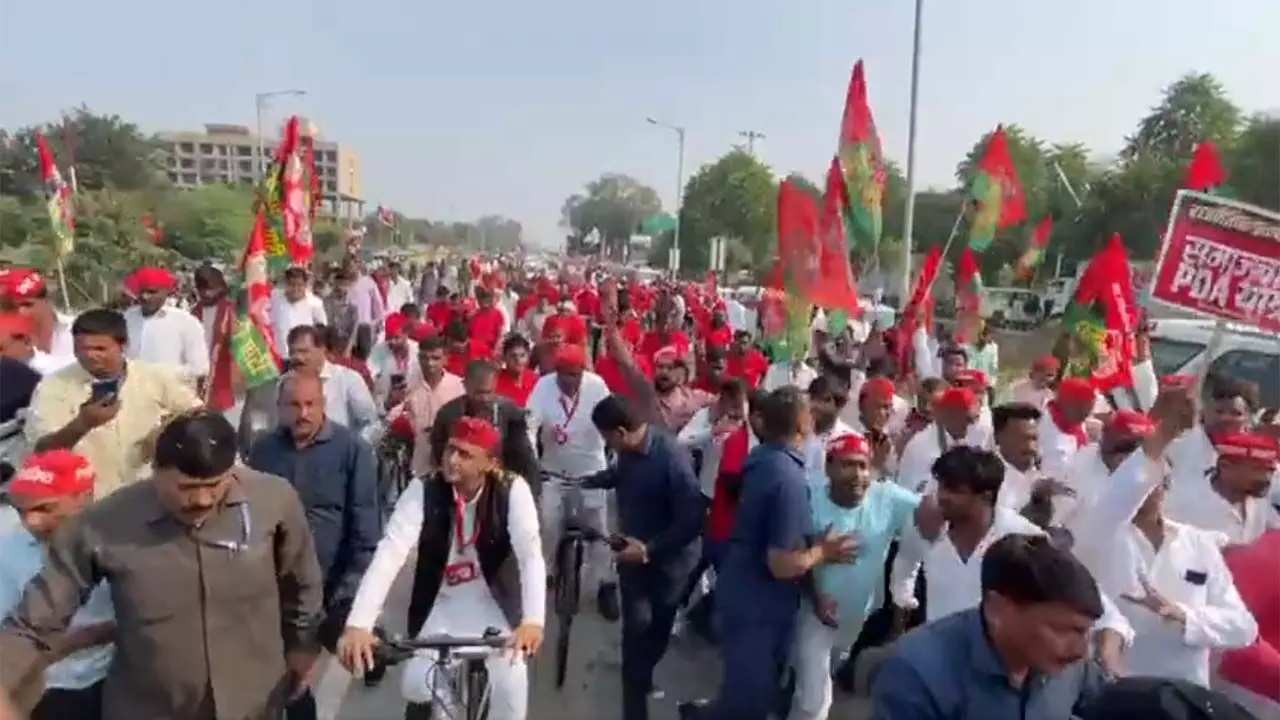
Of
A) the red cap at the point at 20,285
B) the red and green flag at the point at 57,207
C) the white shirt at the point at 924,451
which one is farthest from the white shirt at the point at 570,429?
the red and green flag at the point at 57,207

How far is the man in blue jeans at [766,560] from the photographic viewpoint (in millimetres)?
4402

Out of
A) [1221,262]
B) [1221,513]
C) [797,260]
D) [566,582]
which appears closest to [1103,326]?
[1221,262]

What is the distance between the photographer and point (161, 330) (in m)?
7.50

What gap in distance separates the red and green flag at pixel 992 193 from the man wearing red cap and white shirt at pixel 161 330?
262 inches

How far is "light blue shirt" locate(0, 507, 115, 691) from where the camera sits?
3508 mm

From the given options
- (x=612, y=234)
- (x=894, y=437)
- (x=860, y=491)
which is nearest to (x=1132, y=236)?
(x=894, y=437)

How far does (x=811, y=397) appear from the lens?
6.13m

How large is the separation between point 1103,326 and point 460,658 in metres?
5.24

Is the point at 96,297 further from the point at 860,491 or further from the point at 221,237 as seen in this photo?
the point at 860,491

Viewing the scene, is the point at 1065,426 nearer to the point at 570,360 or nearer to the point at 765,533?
the point at 765,533

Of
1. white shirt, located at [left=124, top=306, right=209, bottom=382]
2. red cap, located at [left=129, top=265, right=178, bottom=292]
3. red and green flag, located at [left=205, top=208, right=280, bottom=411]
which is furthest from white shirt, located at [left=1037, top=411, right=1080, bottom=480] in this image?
red cap, located at [left=129, top=265, right=178, bottom=292]

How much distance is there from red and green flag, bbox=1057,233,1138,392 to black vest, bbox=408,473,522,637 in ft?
15.4

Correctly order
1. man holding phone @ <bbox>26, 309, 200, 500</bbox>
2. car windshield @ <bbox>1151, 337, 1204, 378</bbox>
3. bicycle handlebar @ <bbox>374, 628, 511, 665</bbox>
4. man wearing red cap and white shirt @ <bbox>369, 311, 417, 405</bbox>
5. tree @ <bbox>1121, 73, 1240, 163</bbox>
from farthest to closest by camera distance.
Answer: tree @ <bbox>1121, 73, 1240, 163</bbox> → car windshield @ <bbox>1151, 337, 1204, 378</bbox> → man wearing red cap and white shirt @ <bbox>369, 311, 417, 405</bbox> → man holding phone @ <bbox>26, 309, 200, 500</bbox> → bicycle handlebar @ <bbox>374, 628, 511, 665</bbox>

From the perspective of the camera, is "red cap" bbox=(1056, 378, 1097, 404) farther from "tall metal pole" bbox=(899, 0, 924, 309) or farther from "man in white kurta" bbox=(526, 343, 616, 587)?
"tall metal pole" bbox=(899, 0, 924, 309)
